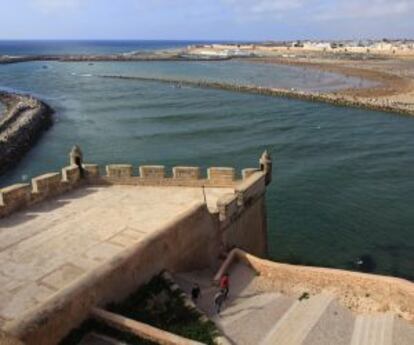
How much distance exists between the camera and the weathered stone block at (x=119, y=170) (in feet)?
58.9

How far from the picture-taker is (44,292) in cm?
1141

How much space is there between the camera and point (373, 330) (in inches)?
486

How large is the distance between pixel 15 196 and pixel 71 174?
236cm

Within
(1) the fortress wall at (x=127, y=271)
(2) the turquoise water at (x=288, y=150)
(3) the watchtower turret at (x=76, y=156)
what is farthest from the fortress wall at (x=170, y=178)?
(2) the turquoise water at (x=288, y=150)

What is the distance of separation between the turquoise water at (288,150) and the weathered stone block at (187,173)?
7663 mm

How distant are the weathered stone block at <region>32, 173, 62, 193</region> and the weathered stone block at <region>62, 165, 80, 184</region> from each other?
0.75 feet

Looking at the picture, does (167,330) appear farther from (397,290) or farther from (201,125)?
(201,125)

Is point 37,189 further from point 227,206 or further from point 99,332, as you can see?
point 99,332

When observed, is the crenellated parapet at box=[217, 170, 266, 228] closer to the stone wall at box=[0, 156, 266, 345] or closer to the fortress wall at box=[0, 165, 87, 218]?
the stone wall at box=[0, 156, 266, 345]

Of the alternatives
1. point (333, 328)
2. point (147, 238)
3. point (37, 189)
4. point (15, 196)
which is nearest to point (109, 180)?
point (37, 189)

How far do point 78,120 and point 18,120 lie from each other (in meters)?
6.44

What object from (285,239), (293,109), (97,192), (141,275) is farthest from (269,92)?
(141,275)

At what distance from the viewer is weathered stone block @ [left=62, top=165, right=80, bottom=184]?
17562 mm

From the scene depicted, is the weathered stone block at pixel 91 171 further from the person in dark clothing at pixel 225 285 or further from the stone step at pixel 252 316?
the stone step at pixel 252 316
